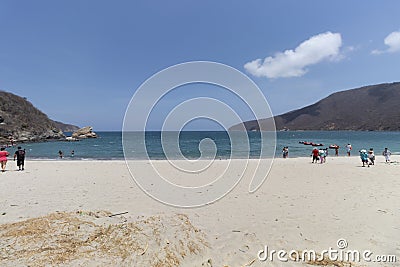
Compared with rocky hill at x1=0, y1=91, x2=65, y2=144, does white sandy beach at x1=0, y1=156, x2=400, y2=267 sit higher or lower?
lower

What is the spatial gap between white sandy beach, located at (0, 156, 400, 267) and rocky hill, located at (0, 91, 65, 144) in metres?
71.6

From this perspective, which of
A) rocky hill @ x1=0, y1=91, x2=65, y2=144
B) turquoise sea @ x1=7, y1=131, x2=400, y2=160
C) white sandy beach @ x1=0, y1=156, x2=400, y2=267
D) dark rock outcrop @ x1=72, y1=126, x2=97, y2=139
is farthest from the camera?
dark rock outcrop @ x1=72, y1=126, x2=97, y2=139

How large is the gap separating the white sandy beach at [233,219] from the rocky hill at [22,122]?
71613 mm

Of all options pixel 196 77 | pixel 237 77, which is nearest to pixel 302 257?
pixel 237 77

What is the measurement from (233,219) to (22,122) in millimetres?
90831

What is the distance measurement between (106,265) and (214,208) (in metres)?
3.89

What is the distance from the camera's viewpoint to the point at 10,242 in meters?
4.43

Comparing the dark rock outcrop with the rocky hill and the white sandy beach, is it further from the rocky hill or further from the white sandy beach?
the white sandy beach

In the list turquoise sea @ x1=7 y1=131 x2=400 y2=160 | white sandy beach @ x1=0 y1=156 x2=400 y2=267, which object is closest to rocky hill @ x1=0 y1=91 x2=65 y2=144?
turquoise sea @ x1=7 y1=131 x2=400 y2=160

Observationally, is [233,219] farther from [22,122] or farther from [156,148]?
[22,122]

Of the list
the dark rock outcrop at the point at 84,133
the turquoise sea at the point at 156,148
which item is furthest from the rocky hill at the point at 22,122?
the turquoise sea at the point at 156,148

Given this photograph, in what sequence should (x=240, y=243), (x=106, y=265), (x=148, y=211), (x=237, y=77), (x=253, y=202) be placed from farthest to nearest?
(x=253, y=202)
(x=148, y=211)
(x=237, y=77)
(x=240, y=243)
(x=106, y=265)

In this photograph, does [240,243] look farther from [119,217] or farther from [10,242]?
[10,242]

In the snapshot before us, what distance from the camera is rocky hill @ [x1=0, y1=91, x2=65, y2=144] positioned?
70.1 meters
